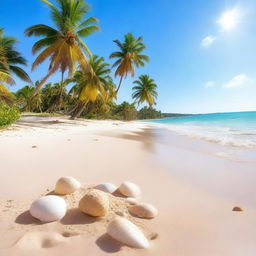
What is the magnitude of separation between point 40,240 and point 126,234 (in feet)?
2.32

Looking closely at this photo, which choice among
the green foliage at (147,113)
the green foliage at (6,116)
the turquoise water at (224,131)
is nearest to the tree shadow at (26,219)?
the green foliage at (6,116)

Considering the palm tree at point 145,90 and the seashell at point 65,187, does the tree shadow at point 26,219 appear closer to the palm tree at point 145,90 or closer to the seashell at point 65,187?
the seashell at point 65,187

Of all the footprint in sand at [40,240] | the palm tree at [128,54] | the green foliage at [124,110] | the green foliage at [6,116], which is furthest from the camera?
the green foliage at [124,110]

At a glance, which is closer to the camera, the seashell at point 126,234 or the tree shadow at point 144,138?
the seashell at point 126,234

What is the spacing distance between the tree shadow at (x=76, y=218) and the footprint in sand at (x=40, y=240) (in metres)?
0.16

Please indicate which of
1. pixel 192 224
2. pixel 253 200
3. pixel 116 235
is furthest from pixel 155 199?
pixel 253 200

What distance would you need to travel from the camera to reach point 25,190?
88.8 inches

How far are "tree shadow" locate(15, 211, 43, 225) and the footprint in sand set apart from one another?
0.56 feet

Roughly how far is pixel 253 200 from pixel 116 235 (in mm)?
2160

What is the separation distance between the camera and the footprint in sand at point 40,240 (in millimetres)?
1264

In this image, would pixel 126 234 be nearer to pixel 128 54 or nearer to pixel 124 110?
pixel 128 54

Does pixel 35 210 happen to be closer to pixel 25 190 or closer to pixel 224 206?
pixel 25 190

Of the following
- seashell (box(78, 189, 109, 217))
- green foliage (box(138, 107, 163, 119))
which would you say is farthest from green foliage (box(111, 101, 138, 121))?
seashell (box(78, 189, 109, 217))

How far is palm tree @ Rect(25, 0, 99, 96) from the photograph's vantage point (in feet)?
43.3
